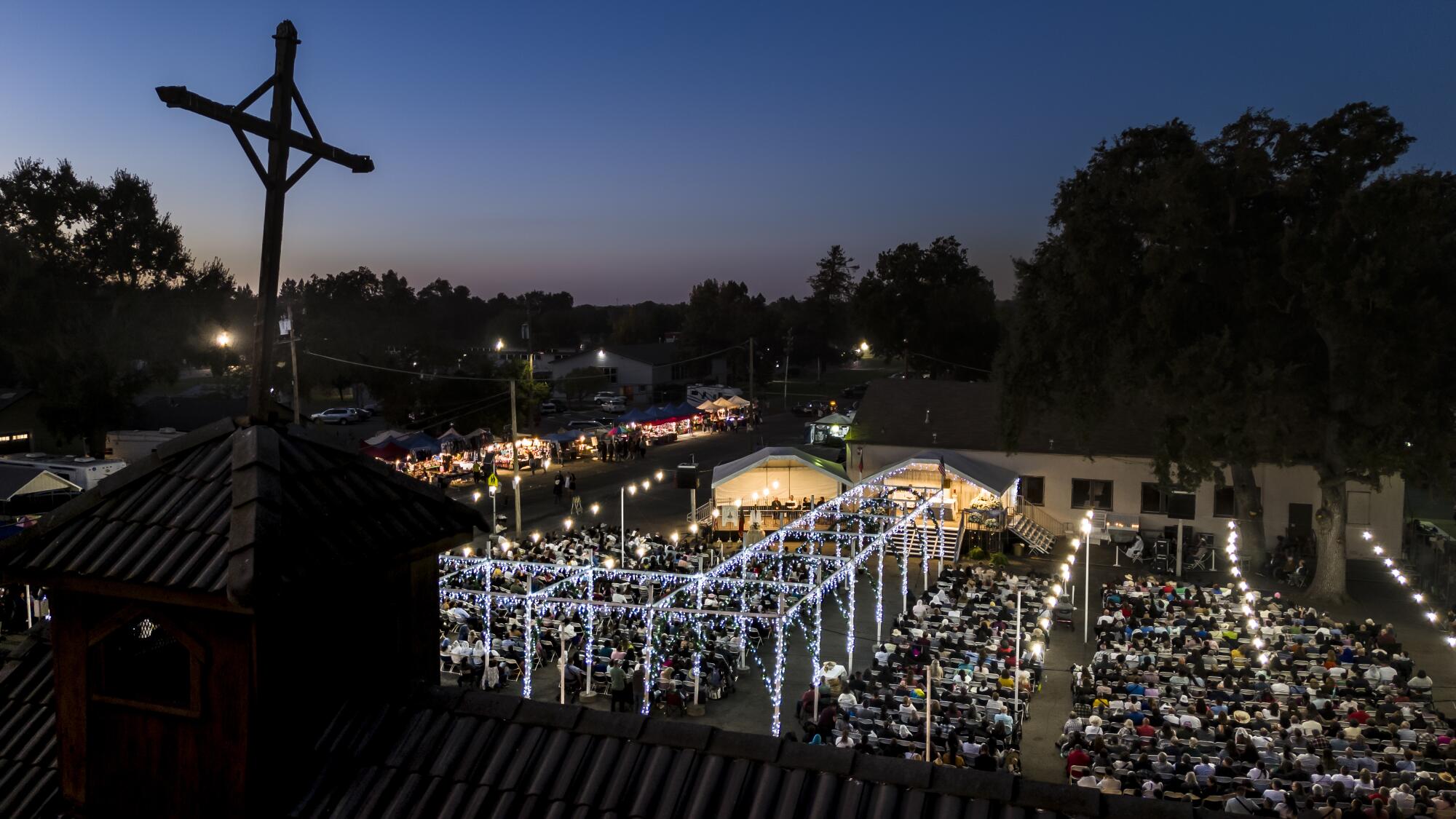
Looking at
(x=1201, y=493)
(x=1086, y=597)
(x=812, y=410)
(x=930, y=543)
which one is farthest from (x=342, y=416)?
(x=1086, y=597)

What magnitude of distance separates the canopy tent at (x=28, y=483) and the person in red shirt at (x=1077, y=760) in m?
29.3

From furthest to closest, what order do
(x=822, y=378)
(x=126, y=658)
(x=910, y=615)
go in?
1. (x=822, y=378)
2. (x=910, y=615)
3. (x=126, y=658)

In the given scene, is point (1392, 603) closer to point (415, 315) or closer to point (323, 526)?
point (323, 526)

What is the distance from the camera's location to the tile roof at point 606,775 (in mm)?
3070

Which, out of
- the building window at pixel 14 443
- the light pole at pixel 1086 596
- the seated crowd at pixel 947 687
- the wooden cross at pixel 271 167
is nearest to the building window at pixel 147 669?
the wooden cross at pixel 271 167

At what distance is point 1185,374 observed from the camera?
21.4 m

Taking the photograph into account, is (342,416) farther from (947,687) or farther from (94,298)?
(947,687)

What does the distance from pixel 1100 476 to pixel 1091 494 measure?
2.19 ft

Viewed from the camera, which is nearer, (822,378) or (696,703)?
(696,703)

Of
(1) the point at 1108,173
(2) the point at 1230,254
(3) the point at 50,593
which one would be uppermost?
(1) the point at 1108,173

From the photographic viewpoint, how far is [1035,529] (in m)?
27.6

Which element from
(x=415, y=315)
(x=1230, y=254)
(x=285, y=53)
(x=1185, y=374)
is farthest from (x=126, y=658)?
(x=415, y=315)

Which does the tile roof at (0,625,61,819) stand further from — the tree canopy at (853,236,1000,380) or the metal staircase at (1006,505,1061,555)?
the tree canopy at (853,236,1000,380)

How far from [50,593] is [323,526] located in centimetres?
115
